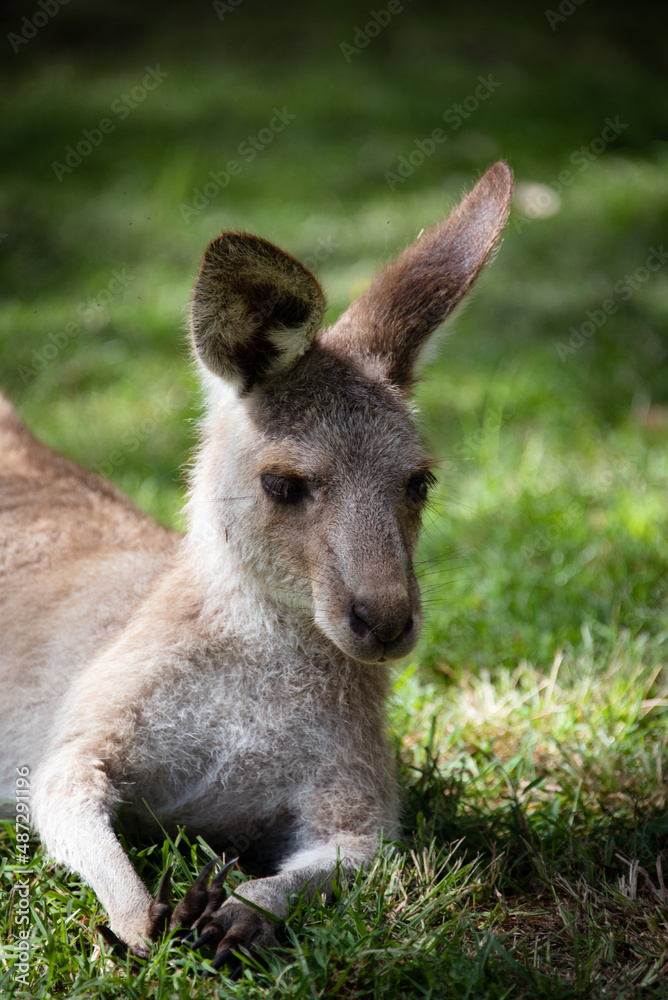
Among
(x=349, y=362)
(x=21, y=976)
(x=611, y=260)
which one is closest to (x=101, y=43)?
(x=611, y=260)

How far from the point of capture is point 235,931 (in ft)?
7.88

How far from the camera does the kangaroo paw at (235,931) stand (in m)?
2.38

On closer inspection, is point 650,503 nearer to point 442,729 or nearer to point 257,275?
point 442,729

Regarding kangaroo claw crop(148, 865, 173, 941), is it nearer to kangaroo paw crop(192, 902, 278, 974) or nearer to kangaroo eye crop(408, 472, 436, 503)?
kangaroo paw crop(192, 902, 278, 974)

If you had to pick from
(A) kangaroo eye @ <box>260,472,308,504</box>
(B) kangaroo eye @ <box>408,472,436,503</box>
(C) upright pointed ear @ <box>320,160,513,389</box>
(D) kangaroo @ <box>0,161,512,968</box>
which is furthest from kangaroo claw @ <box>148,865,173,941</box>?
(C) upright pointed ear @ <box>320,160,513,389</box>

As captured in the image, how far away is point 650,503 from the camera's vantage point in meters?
5.29

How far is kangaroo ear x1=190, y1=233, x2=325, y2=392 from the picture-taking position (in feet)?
8.82

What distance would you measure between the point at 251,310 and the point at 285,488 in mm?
529

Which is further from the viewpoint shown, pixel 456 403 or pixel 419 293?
pixel 456 403

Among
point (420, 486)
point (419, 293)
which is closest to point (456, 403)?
point (419, 293)

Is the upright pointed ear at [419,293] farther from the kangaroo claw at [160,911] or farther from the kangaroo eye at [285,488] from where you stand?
the kangaroo claw at [160,911]

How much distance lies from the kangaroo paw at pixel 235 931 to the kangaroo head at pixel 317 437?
691 millimetres

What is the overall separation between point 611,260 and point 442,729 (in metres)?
6.09

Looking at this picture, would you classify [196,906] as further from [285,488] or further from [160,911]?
[285,488]
